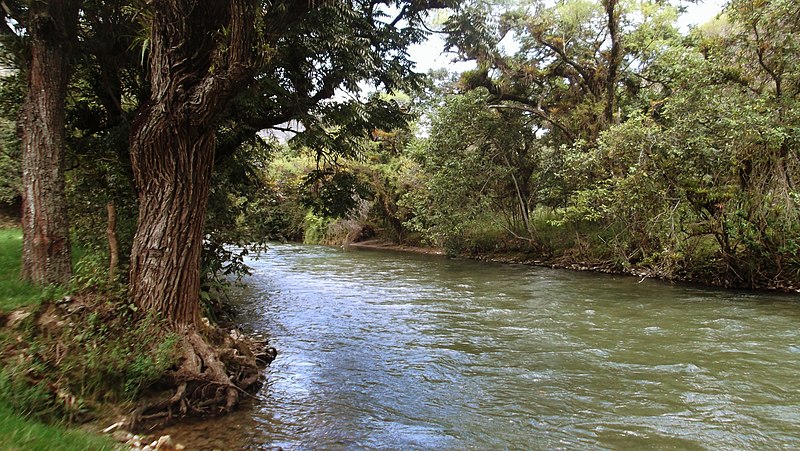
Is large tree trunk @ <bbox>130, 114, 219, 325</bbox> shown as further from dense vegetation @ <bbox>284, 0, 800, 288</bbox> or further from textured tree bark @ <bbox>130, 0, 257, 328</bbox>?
dense vegetation @ <bbox>284, 0, 800, 288</bbox>

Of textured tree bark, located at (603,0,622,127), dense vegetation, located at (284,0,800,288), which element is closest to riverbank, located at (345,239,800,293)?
dense vegetation, located at (284,0,800,288)

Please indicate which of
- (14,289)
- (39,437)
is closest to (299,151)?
(14,289)

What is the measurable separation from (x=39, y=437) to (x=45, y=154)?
13.3ft

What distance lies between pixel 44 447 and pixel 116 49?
686cm

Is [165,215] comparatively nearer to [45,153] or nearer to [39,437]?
[45,153]

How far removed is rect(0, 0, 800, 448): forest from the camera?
5137 millimetres

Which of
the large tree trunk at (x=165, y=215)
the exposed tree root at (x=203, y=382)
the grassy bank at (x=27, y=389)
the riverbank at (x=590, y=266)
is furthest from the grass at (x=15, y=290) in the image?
the riverbank at (x=590, y=266)

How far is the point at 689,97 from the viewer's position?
1372 centimetres

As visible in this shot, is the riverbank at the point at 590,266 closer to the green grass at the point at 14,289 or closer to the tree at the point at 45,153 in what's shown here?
the tree at the point at 45,153

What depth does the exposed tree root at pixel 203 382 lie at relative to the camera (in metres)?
4.95

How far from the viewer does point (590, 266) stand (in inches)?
762

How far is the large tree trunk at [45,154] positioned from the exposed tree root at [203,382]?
2006mm

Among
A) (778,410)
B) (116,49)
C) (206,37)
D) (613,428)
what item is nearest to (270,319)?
(116,49)

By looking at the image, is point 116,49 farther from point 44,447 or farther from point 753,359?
point 753,359
